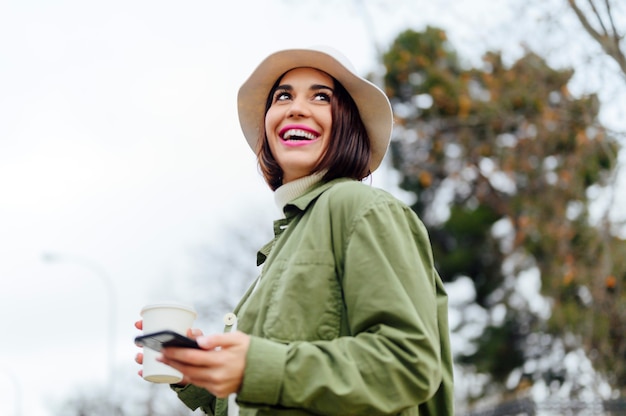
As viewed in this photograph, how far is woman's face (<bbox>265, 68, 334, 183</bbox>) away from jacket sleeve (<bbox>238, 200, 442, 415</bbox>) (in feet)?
1.41

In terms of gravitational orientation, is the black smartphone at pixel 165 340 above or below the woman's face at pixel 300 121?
below

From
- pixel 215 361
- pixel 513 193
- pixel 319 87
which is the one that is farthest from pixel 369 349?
pixel 513 193

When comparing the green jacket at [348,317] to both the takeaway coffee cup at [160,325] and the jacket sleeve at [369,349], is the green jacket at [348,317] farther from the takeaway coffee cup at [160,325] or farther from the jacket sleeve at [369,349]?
the takeaway coffee cup at [160,325]

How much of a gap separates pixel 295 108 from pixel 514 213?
1781 centimetres

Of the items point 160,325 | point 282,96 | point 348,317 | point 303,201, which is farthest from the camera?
point 282,96

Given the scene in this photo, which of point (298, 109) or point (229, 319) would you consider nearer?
point (229, 319)

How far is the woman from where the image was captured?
1778mm

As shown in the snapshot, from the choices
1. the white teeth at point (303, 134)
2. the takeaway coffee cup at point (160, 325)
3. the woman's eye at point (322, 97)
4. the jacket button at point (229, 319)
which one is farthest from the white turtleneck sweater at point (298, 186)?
the takeaway coffee cup at point (160, 325)

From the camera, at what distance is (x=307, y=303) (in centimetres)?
196

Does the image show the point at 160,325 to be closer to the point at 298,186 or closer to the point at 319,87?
the point at 298,186

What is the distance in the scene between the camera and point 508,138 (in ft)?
→ 56.3

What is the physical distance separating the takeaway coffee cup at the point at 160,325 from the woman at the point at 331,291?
126 millimetres

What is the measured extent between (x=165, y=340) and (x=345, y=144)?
0.91 meters

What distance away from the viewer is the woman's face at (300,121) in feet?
7.85
